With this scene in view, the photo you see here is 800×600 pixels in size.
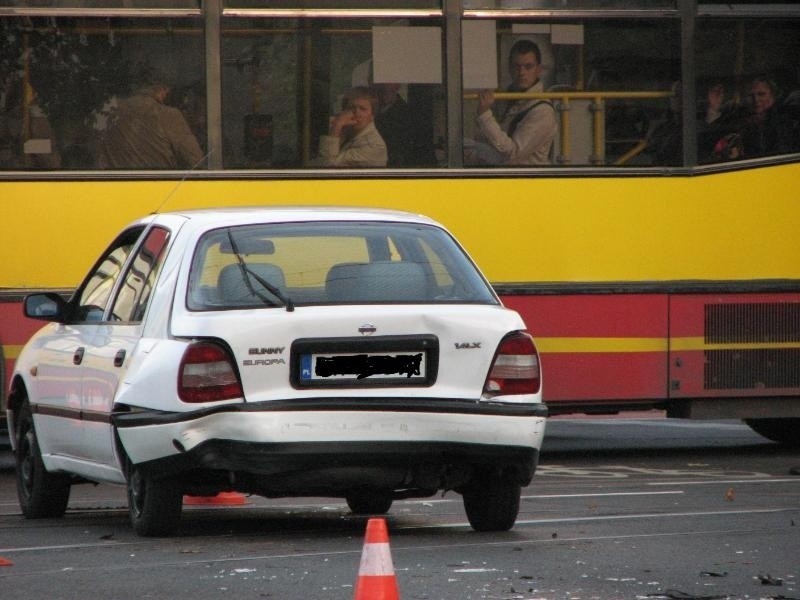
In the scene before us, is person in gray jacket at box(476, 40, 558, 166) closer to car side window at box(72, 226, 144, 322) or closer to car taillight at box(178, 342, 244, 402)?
car side window at box(72, 226, 144, 322)

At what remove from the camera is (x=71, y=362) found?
33.5ft

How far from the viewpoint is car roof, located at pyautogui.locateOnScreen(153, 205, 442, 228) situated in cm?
961

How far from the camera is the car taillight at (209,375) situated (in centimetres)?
878

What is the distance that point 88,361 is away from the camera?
Result: 32.6 feet

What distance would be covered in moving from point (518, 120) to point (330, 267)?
215 inches

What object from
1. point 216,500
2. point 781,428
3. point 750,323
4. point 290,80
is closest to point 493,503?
point 216,500

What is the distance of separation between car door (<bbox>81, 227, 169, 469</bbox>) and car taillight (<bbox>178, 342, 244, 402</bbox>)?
60cm

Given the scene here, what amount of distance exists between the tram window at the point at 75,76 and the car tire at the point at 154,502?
16.5 ft

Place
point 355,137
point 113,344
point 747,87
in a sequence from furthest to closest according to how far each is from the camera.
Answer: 1. point 747,87
2. point 355,137
3. point 113,344

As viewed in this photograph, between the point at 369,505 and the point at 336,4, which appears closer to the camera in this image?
the point at 369,505

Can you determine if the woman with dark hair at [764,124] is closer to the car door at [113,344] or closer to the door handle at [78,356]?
the car door at [113,344]

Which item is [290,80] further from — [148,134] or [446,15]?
[446,15]

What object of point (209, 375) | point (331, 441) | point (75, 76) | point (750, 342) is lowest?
point (750, 342)

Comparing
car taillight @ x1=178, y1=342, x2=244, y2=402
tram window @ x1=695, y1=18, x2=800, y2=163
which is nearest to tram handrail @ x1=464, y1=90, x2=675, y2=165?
tram window @ x1=695, y1=18, x2=800, y2=163
